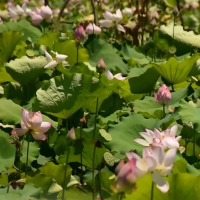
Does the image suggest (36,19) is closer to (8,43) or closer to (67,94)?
(8,43)

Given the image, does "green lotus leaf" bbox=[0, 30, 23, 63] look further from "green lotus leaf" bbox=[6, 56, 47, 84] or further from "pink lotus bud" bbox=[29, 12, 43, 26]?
"pink lotus bud" bbox=[29, 12, 43, 26]

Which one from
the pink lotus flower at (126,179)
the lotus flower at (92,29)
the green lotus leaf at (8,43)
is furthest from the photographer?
the lotus flower at (92,29)

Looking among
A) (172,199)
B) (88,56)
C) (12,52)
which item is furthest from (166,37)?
(172,199)

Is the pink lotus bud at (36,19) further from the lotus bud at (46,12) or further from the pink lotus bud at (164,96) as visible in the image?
the pink lotus bud at (164,96)

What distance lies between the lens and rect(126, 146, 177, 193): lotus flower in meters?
0.98

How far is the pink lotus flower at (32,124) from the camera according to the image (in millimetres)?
1336

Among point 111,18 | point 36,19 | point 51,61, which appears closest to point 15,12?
point 36,19

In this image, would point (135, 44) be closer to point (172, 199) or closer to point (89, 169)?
point (89, 169)

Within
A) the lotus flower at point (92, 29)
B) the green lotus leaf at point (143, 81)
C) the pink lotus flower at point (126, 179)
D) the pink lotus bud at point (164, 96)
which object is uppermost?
the pink lotus flower at point (126, 179)

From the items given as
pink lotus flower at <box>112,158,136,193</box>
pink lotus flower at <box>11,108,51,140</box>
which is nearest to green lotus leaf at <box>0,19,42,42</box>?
pink lotus flower at <box>11,108,51,140</box>

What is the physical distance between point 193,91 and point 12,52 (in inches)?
→ 31.7

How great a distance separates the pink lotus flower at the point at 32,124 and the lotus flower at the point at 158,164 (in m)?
0.40

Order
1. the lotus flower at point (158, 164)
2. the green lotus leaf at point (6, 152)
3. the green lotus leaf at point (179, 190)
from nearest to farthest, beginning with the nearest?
the lotus flower at point (158, 164), the green lotus leaf at point (179, 190), the green lotus leaf at point (6, 152)

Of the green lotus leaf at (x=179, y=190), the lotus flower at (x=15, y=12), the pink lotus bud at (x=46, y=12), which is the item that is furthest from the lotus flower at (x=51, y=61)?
the lotus flower at (x=15, y=12)
